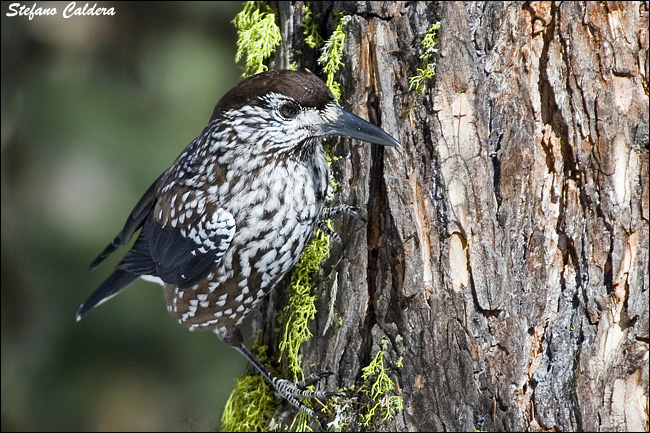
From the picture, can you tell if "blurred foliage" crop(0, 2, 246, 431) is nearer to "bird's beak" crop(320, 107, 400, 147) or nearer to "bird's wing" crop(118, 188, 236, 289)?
"bird's wing" crop(118, 188, 236, 289)

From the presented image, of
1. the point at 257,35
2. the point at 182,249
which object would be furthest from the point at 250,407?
the point at 257,35

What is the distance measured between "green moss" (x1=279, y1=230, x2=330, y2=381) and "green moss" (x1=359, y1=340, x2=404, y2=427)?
37 centimetres

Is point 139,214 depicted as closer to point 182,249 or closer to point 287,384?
point 182,249

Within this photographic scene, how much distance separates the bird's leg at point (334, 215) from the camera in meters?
3.08

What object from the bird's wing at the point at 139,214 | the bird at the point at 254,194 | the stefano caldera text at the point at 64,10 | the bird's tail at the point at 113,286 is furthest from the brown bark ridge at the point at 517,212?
the stefano caldera text at the point at 64,10

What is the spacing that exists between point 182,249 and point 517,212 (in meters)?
1.66

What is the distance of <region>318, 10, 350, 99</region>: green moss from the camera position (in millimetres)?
3055

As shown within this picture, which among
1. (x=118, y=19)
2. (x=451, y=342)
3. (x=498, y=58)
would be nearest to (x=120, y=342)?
(x=118, y=19)

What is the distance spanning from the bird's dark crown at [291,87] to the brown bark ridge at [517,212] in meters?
0.25

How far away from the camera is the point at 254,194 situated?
10.7 ft

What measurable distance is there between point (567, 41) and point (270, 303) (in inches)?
76.7

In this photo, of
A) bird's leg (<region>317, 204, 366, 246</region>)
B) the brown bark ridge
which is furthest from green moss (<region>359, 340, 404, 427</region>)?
bird's leg (<region>317, 204, 366, 246</region>)

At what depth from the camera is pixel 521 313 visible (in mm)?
2803

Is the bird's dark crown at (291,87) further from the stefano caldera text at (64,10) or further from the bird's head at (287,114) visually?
the stefano caldera text at (64,10)
